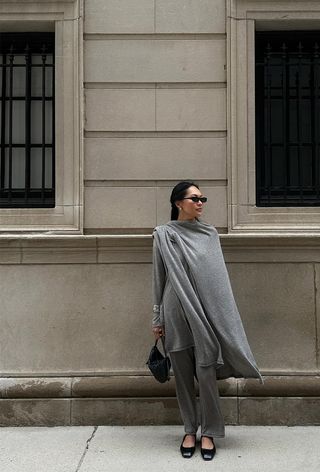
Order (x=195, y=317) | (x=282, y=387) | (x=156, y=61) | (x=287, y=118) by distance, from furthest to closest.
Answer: (x=287, y=118), (x=156, y=61), (x=282, y=387), (x=195, y=317)

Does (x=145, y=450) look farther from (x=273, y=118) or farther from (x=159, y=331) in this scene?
(x=273, y=118)

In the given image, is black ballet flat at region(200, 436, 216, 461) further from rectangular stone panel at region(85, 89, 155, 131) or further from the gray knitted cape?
rectangular stone panel at region(85, 89, 155, 131)

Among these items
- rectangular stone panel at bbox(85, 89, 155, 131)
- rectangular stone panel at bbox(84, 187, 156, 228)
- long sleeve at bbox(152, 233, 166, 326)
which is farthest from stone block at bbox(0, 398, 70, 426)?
rectangular stone panel at bbox(85, 89, 155, 131)

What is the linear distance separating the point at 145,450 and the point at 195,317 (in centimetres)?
127

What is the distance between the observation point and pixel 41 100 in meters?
6.16

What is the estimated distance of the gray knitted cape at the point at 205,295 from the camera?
4723 millimetres

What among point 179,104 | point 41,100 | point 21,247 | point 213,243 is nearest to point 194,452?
point 213,243

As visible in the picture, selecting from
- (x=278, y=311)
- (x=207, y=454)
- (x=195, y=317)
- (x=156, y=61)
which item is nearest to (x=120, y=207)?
(x=156, y=61)

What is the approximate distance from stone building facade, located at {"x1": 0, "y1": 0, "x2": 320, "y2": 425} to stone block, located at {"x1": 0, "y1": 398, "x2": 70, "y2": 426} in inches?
0.8

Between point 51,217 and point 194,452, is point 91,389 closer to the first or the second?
point 194,452

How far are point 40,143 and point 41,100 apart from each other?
45 centimetres

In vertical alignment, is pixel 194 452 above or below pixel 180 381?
below

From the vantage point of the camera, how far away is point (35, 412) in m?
5.63

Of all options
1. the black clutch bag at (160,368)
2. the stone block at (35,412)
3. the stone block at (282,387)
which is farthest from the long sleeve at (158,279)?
the stone block at (35,412)
